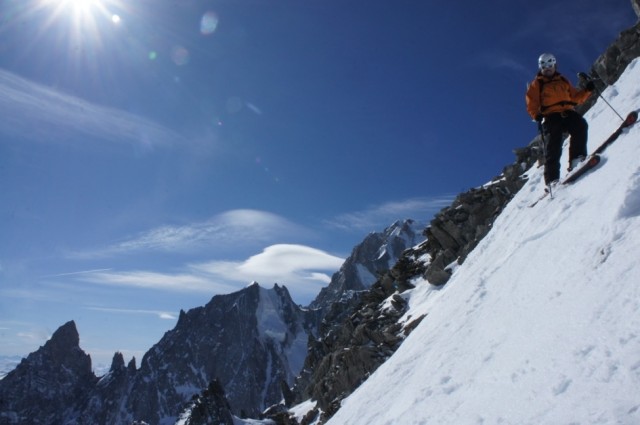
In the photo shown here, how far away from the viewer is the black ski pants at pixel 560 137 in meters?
11.8

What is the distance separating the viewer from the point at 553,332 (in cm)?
552

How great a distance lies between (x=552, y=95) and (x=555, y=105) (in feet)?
0.97

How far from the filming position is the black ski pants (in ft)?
38.5

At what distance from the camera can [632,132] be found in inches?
378

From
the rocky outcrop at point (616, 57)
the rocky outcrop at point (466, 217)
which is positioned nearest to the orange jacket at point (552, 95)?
the rocky outcrop at point (616, 57)

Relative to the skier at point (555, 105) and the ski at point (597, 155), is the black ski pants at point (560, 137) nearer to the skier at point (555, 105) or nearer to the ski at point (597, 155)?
the skier at point (555, 105)

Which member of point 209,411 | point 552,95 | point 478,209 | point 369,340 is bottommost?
point 209,411

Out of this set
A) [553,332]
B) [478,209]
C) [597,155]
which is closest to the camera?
[553,332]

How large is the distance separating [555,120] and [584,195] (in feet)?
13.6

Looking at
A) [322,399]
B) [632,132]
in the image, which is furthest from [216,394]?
[632,132]

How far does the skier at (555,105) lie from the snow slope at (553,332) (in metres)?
1.74

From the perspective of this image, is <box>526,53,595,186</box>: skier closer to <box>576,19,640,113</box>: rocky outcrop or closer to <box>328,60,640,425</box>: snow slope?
<box>328,60,640,425</box>: snow slope

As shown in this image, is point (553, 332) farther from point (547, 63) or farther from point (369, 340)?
point (369, 340)

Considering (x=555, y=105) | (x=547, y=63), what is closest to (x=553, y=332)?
(x=555, y=105)
